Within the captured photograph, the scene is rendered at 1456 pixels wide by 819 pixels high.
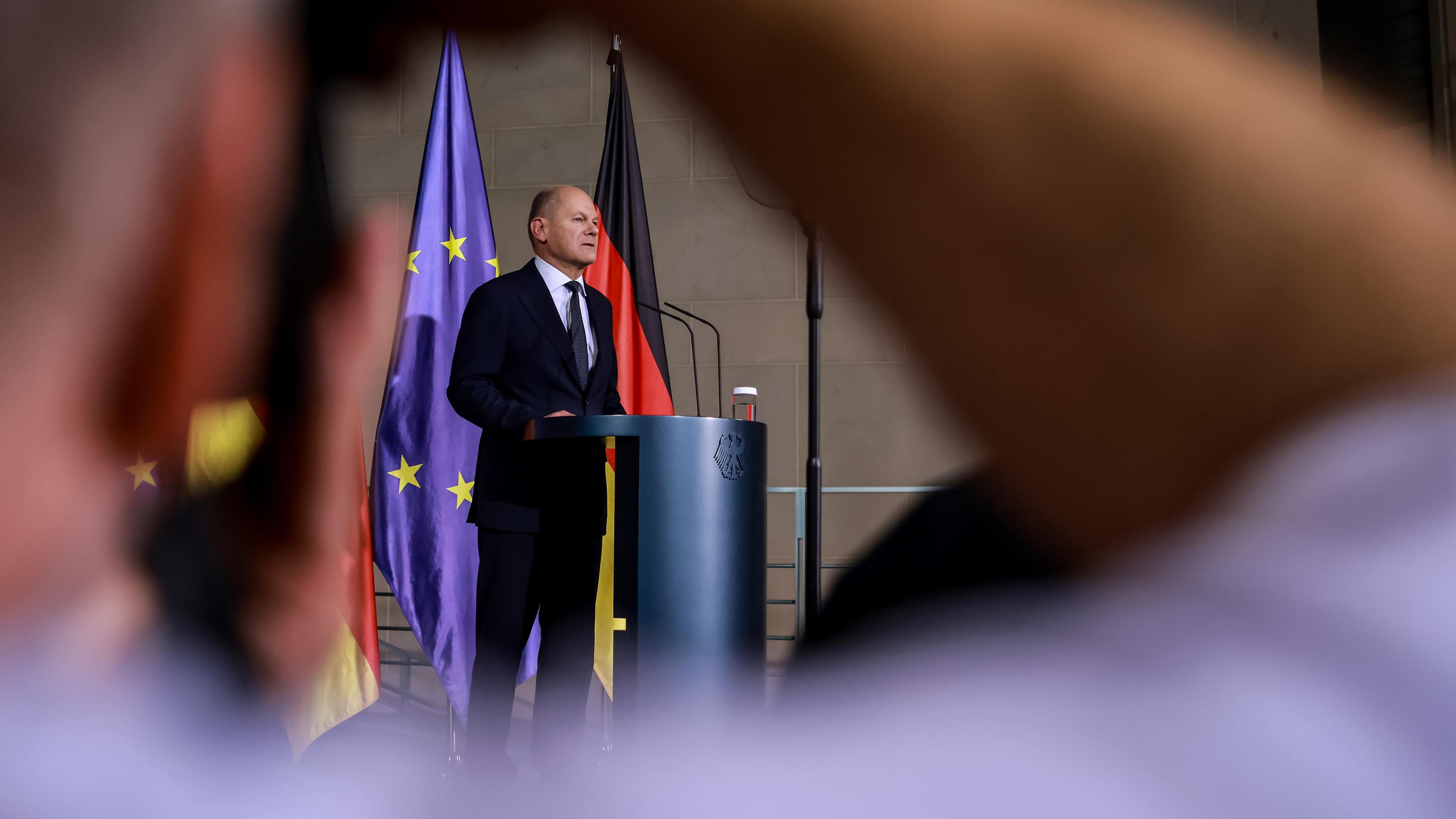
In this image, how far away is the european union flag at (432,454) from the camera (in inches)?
85.4

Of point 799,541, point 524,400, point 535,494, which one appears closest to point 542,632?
point 535,494

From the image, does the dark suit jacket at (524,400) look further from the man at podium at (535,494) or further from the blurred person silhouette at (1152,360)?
the blurred person silhouette at (1152,360)

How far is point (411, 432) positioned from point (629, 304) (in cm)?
71

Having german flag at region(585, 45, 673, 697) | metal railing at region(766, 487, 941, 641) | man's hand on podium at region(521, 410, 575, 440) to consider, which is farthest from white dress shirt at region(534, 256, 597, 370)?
metal railing at region(766, 487, 941, 641)

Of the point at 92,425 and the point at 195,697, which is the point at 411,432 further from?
the point at 92,425

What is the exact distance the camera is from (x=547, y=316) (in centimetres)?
164

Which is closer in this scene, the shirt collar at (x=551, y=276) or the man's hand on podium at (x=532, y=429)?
the man's hand on podium at (x=532, y=429)

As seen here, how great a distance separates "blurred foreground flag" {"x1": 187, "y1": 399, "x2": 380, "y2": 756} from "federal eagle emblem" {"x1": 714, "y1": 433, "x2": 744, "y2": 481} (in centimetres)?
115

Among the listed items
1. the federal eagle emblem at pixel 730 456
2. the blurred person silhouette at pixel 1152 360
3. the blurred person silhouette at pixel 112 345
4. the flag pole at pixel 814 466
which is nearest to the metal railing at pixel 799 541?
the flag pole at pixel 814 466

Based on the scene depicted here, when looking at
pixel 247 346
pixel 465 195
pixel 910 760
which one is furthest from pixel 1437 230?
pixel 465 195

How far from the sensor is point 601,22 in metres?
0.27

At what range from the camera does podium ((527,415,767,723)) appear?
3.71 feet

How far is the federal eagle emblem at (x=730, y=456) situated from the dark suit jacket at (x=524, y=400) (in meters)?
0.33

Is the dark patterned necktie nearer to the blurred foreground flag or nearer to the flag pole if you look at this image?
the flag pole
